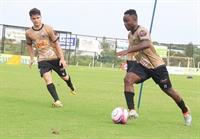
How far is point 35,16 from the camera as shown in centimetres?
948

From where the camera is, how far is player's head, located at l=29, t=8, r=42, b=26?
9391mm

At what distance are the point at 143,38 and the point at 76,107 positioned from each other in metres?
3.03

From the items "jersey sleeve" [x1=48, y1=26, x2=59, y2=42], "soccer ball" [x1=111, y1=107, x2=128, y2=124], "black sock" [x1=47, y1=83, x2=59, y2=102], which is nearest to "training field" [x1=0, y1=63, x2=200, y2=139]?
"soccer ball" [x1=111, y1=107, x2=128, y2=124]

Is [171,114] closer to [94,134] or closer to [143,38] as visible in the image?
[143,38]

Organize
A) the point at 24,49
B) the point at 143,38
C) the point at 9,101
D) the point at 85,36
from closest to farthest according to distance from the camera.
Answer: the point at 143,38 → the point at 9,101 → the point at 24,49 → the point at 85,36

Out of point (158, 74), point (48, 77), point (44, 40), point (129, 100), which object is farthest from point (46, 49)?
point (158, 74)

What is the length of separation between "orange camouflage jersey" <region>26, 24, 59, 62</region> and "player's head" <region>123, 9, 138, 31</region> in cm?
256

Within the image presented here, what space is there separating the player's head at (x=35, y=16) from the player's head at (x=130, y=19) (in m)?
2.48

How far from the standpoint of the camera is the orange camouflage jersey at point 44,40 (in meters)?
9.80

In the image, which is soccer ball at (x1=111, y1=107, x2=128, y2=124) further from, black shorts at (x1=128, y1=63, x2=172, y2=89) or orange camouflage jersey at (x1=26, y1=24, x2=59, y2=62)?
orange camouflage jersey at (x1=26, y1=24, x2=59, y2=62)

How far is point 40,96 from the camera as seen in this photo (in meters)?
12.1

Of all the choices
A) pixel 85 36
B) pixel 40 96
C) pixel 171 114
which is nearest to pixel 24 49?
pixel 85 36

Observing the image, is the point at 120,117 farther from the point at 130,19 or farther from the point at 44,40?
the point at 44,40

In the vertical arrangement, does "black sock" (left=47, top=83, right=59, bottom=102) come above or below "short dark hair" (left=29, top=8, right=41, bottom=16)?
below
